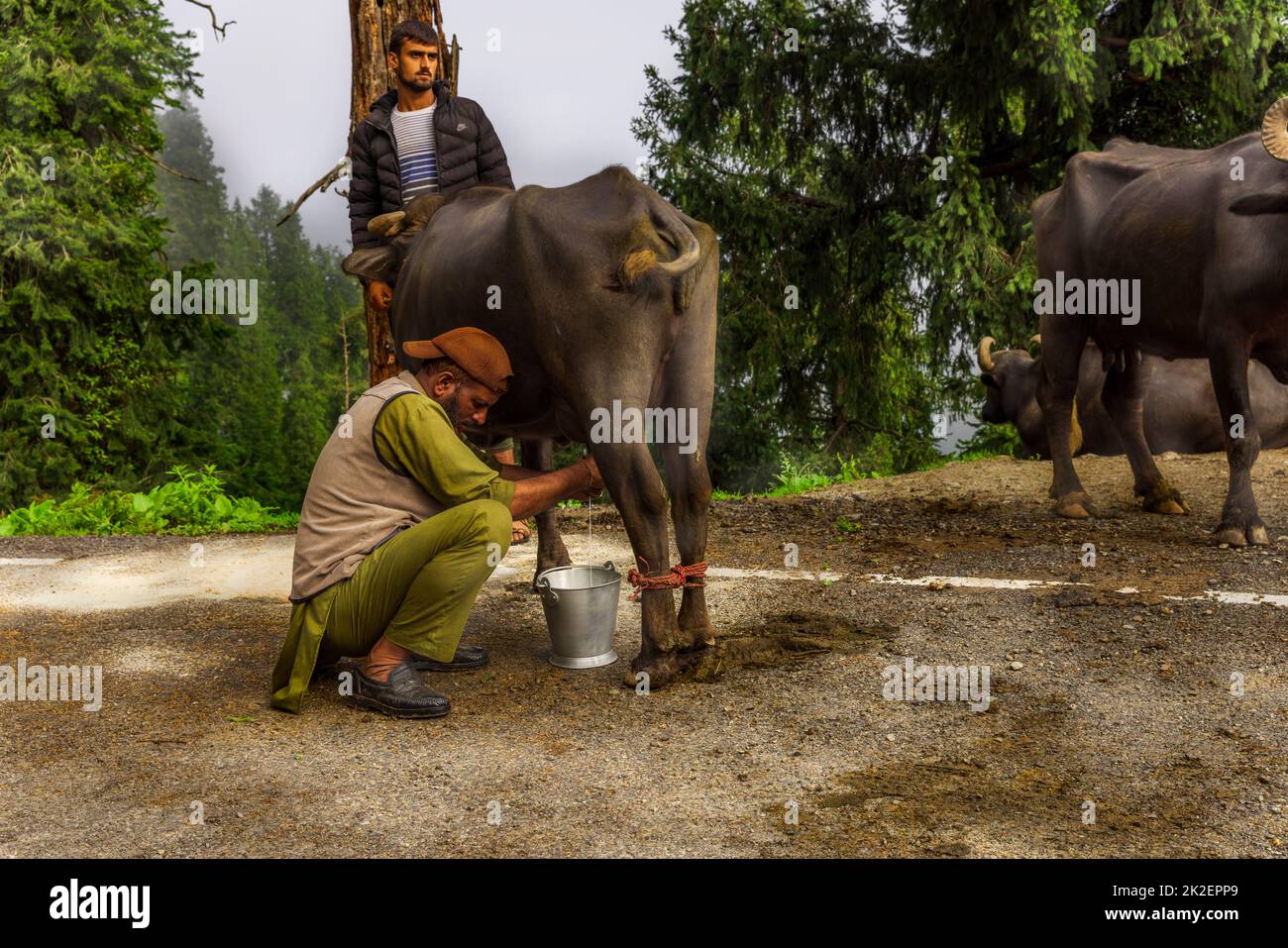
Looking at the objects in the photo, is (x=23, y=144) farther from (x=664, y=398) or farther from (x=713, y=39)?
(x=664, y=398)

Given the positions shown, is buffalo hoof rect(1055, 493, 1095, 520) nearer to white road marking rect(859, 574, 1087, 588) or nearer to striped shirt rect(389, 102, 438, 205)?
white road marking rect(859, 574, 1087, 588)

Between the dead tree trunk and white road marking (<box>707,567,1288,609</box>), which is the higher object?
the dead tree trunk

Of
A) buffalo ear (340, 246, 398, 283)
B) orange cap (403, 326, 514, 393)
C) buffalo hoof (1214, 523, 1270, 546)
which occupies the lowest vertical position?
buffalo hoof (1214, 523, 1270, 546)

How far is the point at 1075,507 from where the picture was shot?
344 inches

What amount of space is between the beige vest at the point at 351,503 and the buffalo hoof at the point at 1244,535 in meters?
5.57

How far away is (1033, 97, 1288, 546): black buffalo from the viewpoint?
742 cm

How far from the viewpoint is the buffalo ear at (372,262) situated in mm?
6402

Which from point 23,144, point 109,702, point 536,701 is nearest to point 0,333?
point 23,144

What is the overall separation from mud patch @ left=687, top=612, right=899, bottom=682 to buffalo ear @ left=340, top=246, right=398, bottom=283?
2.83 metres

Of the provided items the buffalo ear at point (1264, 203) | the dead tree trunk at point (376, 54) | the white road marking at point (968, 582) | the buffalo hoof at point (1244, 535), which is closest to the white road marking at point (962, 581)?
the white road marking at point (968, 582)

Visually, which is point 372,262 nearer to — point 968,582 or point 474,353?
point 474,353

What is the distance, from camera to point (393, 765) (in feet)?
13.4

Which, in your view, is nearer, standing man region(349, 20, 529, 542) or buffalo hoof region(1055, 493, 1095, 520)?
standing man region(349, 20, 529, 542)

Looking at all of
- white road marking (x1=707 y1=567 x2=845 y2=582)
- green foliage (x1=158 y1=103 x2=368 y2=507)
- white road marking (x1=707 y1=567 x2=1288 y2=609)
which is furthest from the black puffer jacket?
green foliage (x1=158 y1=103 x2=368 y2=507)
